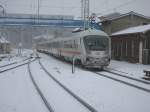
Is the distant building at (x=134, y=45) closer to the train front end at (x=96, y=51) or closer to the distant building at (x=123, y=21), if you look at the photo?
the distant building at (x=123, y=21)

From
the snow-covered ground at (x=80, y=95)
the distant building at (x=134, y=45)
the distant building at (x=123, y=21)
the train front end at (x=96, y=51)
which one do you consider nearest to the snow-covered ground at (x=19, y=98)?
the snow-covered ground at (x=80, y=95)

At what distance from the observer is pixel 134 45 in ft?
93.9

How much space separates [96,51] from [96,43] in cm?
78

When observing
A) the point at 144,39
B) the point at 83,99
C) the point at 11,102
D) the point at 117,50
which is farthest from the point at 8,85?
the point at 117,50

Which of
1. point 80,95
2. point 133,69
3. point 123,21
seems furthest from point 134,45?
point 80,95

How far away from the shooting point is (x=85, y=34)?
21812mm

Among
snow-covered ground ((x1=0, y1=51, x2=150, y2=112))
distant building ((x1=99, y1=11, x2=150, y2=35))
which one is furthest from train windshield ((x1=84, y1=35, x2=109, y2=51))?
distant building ((x1=99, y1=11, x2=150, y2=35))

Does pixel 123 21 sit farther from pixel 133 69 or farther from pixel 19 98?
pixel 19 98

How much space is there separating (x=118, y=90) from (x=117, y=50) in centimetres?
2136

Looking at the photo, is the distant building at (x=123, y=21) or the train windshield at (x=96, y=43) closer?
the train windshield at (x=96, y=43)

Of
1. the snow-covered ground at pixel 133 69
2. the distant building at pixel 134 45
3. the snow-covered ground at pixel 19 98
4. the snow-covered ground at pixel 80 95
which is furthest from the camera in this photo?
the distant building at pixel 134 45

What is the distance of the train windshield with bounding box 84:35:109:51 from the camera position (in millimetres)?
21203

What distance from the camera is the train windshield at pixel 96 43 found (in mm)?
21203

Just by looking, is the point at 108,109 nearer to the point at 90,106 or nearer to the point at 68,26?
the point at 90,106
